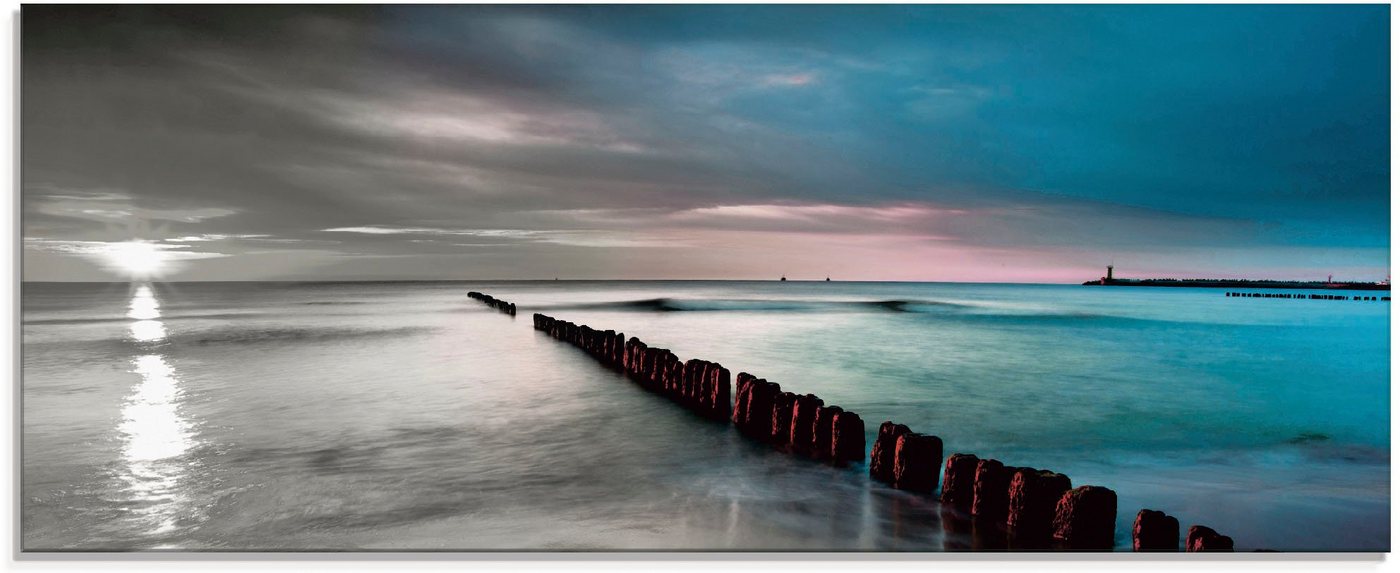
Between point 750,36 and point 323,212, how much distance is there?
4.52 meters

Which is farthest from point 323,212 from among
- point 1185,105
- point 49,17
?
point 1185,105

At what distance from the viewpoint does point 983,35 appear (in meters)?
5.54

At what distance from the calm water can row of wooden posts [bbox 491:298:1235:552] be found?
23 centimetres

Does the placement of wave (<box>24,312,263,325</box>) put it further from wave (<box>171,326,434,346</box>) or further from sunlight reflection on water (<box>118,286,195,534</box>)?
sunlight reflection on water (<box>118,286,195,534</box>)

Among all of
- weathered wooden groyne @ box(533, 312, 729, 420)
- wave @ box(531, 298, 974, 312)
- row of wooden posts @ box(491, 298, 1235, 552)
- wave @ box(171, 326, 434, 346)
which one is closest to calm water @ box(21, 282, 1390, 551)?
row of wooden posts @ box(491, 298, 1235, 552)

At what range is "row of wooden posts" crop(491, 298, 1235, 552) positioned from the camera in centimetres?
400

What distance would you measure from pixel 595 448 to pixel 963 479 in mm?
2954

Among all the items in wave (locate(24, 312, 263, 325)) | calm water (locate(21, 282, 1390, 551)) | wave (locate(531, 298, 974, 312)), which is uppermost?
wave (locate(531, 298, 974, 312))

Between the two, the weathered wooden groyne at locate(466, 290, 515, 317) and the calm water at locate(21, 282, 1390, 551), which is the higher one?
the weathered wooden groyne at locate(466, 290, 515, 317)

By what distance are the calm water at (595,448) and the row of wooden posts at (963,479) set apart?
228 mm

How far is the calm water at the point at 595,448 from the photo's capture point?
458cm

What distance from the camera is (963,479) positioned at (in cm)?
465

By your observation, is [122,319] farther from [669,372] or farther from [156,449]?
[669,372]

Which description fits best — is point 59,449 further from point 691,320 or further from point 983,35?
point 691,320
